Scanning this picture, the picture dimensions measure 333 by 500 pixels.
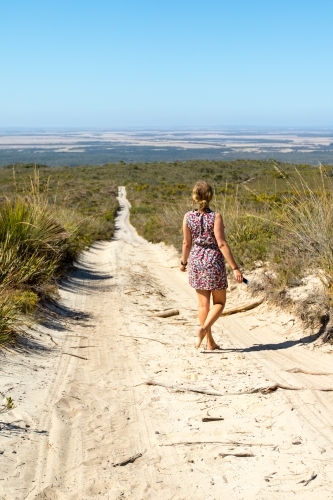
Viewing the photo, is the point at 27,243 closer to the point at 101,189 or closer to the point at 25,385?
the point at 25,385

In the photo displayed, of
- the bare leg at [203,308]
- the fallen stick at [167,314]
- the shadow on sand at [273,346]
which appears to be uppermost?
the bare leg at [203,308]

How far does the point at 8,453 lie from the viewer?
3816mm

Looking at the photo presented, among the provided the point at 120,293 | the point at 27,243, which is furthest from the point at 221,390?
the point at 120,293

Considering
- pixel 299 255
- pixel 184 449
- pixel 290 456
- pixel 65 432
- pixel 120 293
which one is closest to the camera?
pixel 290 456

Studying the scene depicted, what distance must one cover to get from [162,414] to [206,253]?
6.83ft

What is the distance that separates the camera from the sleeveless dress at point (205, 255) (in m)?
6.13

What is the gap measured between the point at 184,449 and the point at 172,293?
6948mm

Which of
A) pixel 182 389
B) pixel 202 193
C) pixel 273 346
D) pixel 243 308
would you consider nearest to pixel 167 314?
pixel 243 308

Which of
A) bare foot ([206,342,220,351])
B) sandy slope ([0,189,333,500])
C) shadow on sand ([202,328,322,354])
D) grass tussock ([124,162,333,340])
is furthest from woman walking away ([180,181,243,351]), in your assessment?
grass tussock ([124,162,333,340])

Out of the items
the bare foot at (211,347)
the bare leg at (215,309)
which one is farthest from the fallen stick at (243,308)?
the bare leg at (215,309)

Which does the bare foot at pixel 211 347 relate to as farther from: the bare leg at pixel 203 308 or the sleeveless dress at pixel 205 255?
the sleeveless dress at pixel 205 255

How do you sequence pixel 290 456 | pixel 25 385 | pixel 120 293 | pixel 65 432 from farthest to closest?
pixel 120 293 → pixel 25 385 → pixel 65 432 → pixel 290 456

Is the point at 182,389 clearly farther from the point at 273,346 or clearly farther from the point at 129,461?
the point at 273,346

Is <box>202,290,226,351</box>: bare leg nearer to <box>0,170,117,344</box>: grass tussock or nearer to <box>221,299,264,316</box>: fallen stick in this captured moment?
<box>0,170,117,344</box>: grass tussock
